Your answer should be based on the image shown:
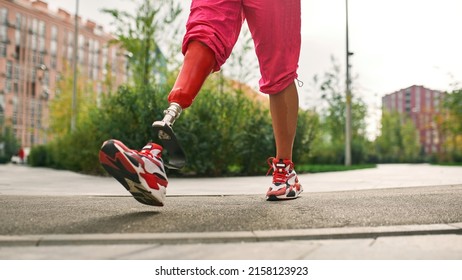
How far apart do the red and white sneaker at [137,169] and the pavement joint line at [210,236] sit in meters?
0.41

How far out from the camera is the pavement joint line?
5.03ft

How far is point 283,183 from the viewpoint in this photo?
108 inches

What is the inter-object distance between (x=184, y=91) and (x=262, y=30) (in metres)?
0.65

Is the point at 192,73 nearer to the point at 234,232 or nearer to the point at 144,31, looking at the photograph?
the point at 234,232

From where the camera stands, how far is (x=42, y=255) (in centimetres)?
140

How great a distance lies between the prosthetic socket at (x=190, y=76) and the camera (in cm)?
229

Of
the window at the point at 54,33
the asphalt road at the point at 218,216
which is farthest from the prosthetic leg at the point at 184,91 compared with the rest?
the window at the point at 54,33

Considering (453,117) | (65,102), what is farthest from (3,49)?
(453,117)

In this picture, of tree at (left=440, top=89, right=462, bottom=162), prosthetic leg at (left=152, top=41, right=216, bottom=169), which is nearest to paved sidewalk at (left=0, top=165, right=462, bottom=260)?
prosthetic leg at (left=152, top=41, right=216, bottom=169)

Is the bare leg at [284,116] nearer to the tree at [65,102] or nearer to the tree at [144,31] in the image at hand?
the tree at [144,31]

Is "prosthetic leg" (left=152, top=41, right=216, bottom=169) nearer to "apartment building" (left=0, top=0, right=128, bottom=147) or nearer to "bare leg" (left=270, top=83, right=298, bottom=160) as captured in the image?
"bare leg" (left=270, top=83, right=298, bottom=160)
